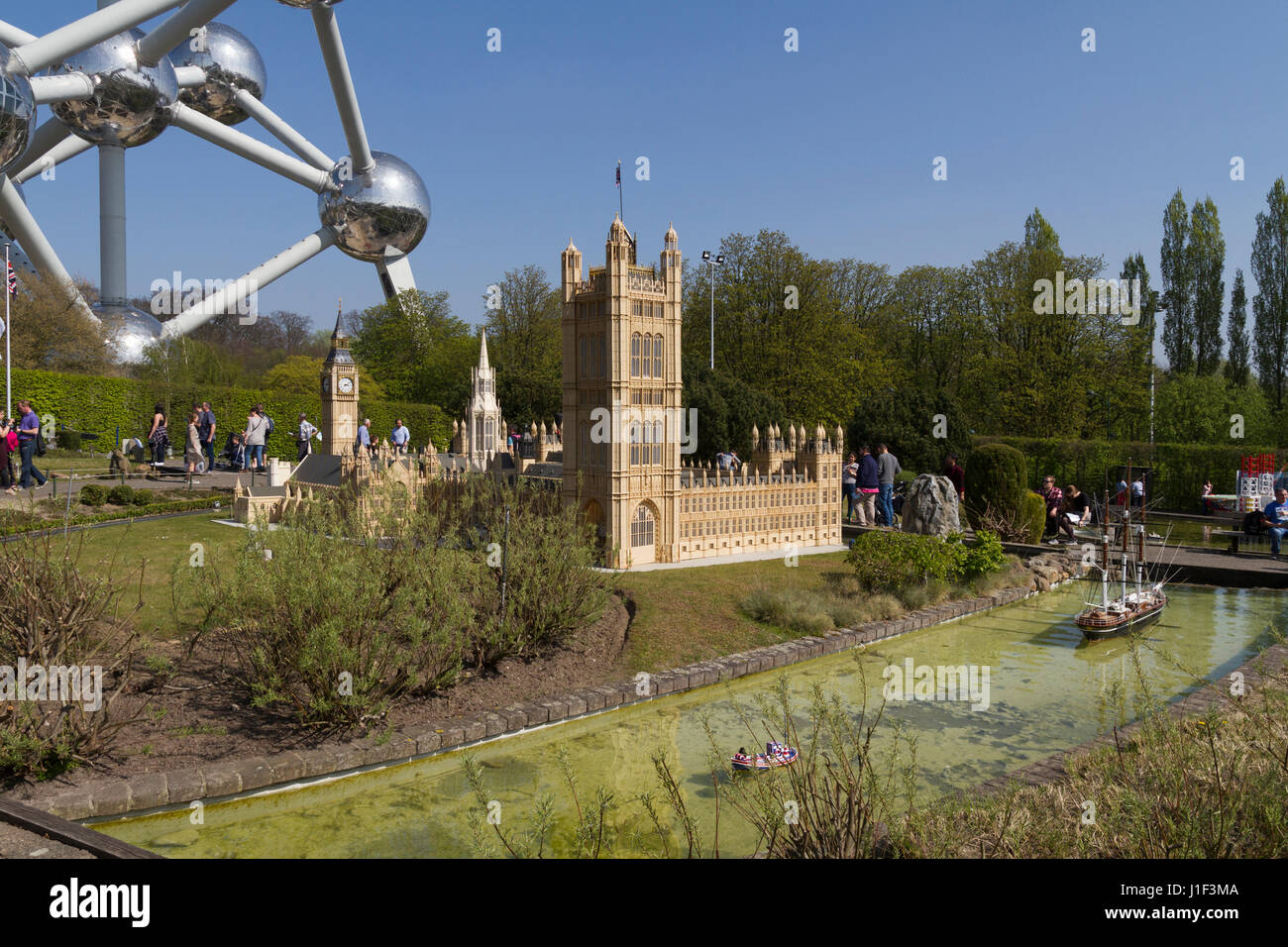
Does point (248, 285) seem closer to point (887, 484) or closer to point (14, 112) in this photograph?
point (14, 112)

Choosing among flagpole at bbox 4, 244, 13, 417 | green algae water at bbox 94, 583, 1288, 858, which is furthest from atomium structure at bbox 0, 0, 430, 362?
green algae water at bbox 94, 583, 1288, 858

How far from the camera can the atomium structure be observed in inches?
1014

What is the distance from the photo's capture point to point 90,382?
29.5 metres

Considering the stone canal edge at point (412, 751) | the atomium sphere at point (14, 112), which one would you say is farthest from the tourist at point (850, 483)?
the atomium sphere at point (14, 112)

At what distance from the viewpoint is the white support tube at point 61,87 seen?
91.3 ft

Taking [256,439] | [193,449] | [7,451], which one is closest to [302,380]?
[256,439]

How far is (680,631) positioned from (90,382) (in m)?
25.3

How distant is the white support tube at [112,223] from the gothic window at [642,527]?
1131 inches

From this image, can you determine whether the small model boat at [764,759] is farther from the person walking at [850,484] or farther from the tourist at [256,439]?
the tourist at [256,439]

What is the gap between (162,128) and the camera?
35.5 metres

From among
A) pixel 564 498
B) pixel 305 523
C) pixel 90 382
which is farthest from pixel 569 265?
pixel 90 382

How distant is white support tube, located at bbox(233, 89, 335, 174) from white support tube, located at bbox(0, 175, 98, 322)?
10748 mm

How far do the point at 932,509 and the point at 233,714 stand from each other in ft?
47.7
